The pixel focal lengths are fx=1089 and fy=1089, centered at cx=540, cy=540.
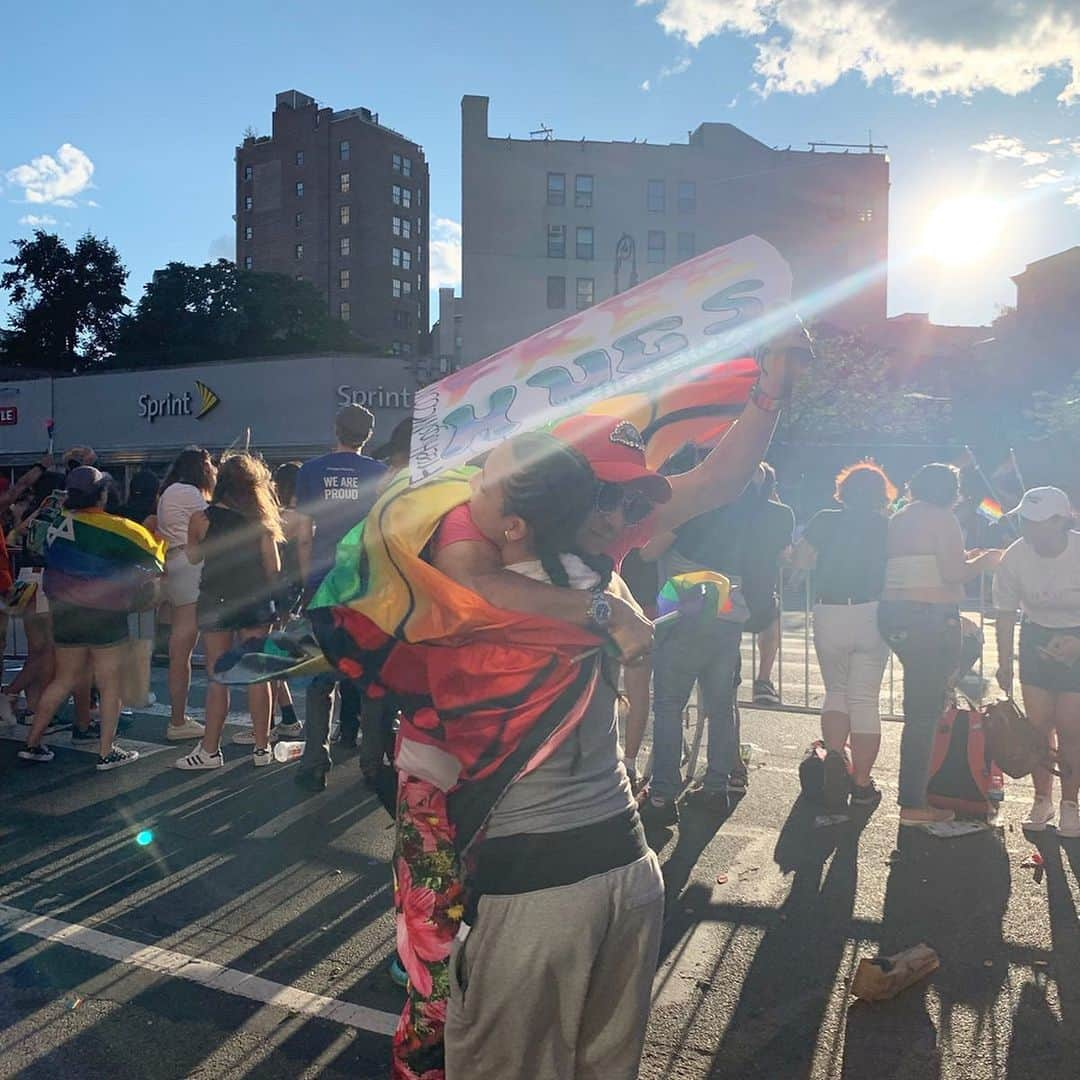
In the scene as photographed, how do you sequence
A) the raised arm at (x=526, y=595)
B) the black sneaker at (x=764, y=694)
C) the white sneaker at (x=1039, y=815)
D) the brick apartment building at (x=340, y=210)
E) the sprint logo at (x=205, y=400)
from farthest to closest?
the brick apartment building at (x=340, y=210) < the sprint logo at (x=205, y=400) < the black sneaker at (x=764, y=694) < the white sneaker at (x=1039, y=815) < the raised arm at (x=526, y=595)

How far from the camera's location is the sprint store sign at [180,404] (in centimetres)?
3503

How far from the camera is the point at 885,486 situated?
5781mm

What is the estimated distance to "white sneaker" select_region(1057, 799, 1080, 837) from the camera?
548 cm

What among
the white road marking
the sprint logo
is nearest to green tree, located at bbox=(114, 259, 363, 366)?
the sprint logo

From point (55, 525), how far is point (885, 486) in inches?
191

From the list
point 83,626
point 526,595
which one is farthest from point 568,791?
point 83,626

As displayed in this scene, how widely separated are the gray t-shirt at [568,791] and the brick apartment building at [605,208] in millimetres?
49565

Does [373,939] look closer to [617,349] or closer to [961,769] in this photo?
[617,349]

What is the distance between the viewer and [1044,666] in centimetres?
557

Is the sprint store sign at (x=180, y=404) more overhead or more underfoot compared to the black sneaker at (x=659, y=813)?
more overhead

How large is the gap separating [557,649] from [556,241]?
180 feet

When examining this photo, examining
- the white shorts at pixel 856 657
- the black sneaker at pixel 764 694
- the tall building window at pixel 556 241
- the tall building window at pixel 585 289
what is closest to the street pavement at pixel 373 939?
the white shorts at pixel 856 657

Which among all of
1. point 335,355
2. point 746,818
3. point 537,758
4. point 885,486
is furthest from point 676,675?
point 335,355

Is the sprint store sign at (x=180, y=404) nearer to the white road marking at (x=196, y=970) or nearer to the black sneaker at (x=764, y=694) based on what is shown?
the black sneaker at (x=764, y=694)
